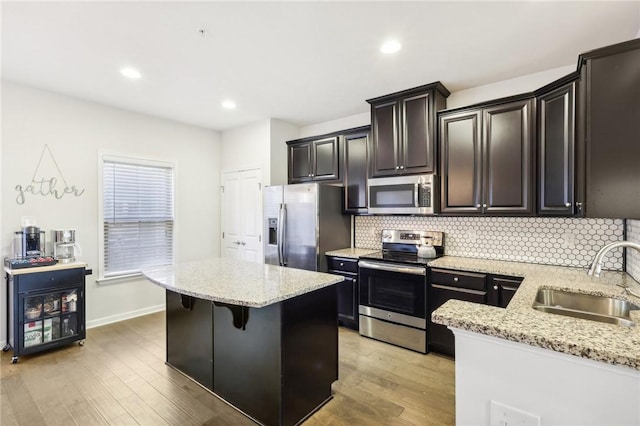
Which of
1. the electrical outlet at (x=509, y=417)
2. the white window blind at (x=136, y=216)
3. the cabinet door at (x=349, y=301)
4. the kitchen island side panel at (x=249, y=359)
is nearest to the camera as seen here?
the electrical outlet at (x=509, y=417)

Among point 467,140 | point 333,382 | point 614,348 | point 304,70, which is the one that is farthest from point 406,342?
point 304,70

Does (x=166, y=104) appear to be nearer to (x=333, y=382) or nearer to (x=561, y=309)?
(x=333, y=382)

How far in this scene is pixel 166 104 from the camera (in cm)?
386

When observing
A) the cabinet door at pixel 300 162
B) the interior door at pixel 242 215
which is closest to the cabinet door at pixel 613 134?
the cabinet door at pixel 300 162

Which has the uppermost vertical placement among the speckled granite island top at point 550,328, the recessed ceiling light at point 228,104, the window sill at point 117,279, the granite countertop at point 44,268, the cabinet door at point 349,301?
the recessed ceiling light at point 228,104

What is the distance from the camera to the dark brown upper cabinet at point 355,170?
3891 millimetres

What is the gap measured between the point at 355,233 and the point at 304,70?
89.3 inches

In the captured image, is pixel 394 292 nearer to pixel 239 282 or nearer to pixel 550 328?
pixel 239 282

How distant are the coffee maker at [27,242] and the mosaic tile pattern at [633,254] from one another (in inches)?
211

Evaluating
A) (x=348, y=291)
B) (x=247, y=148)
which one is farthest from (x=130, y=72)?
(x=348, y=291)

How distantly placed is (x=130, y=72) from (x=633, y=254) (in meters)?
4.67

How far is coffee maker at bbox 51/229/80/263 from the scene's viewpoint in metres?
3.35

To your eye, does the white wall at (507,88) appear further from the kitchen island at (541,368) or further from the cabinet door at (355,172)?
the kitchen island at (541,368)

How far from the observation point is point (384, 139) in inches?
140
